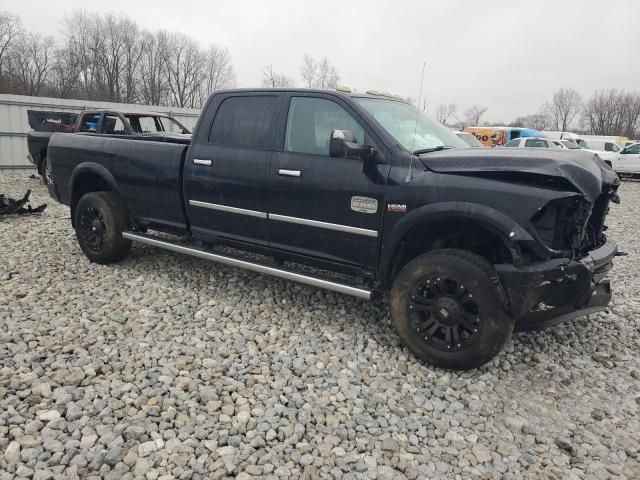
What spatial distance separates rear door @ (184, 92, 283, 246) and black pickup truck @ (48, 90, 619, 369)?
0.01 metres

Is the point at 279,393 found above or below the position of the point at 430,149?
below

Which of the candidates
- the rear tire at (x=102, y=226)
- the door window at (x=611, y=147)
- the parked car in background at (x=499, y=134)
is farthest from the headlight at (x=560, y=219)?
the parked car in background at (x=499, y=134)

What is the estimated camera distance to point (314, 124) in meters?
4.09

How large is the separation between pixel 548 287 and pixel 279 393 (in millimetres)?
1900

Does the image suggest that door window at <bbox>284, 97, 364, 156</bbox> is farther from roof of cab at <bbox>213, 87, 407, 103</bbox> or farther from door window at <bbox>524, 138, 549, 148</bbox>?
door window at <bbox>524, 138, 549, 148</bbox>

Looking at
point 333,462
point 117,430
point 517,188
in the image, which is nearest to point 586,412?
point 517,188

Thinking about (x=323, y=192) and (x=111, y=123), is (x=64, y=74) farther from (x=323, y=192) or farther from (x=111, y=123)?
(x=323, y=192)

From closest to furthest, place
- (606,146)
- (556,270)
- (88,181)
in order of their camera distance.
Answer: (556,270), (88,181), (606,146)

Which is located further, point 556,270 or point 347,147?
point 347,147

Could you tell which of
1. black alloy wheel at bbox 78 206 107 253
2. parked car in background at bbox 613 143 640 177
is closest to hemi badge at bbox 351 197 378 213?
black alloy wheel at bbox 78 206 107 253

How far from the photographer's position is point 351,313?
4492 mm

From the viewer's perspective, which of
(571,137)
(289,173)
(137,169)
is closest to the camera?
(289,173)

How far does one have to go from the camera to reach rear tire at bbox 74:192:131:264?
5316mm

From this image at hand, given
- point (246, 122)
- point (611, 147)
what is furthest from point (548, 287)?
point (611, 147)
